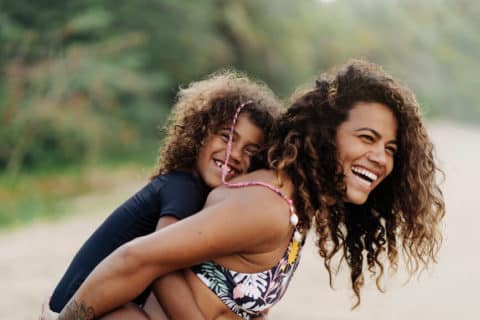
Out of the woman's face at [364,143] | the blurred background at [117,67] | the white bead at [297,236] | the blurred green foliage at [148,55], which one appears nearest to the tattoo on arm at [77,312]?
the white bead at [297,236]

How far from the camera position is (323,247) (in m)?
2.76

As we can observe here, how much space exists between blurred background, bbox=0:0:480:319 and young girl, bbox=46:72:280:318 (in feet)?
2.87

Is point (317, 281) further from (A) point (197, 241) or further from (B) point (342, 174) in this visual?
(A) point (197, 241)

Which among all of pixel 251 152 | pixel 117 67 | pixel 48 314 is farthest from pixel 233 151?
pixel 117 67

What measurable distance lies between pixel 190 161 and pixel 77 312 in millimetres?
873

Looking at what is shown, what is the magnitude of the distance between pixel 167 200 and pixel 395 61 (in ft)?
87.9

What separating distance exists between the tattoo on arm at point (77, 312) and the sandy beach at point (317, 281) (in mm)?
3139

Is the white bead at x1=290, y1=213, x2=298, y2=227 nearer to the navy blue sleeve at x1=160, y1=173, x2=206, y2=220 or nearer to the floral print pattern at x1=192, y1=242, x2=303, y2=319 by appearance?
the floral print pattern at x1=192, y1=242, x2=303, y2=319

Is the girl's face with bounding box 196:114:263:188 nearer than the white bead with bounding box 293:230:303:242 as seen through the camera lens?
No

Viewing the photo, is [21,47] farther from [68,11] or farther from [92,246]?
[92,246]

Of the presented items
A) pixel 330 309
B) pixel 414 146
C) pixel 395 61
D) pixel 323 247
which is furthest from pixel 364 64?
pixel 395 61

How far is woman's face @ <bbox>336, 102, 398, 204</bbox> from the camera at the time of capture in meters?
2.54

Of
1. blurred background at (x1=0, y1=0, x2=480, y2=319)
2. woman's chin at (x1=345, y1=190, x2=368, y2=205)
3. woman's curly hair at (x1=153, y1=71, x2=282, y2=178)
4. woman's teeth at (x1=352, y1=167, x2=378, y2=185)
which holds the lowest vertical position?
woman's chin at (x1=345, y1=190, x2=368, y2=205)

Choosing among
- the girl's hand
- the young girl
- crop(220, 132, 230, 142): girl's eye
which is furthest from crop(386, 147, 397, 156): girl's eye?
the girl's hand
